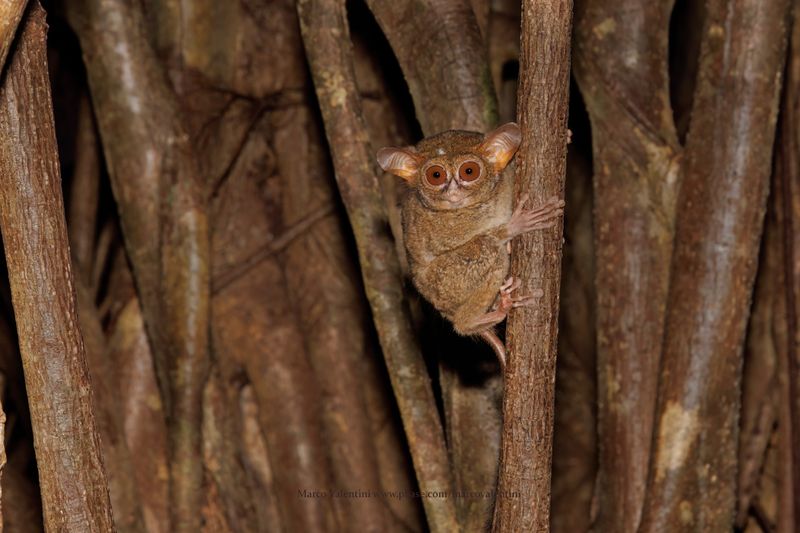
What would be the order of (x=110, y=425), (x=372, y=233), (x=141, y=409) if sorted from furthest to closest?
(x=141, y=409)
(x=110, y=425)
(x=372, y=233)

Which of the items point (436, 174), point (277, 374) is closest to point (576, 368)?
point (277, 374)

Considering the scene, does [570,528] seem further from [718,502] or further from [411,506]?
[718,502]

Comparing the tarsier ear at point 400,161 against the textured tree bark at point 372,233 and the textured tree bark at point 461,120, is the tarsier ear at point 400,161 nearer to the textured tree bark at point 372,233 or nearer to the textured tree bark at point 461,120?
the textured tree bark at point 461,120

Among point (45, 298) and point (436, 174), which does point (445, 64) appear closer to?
point (436, 174)

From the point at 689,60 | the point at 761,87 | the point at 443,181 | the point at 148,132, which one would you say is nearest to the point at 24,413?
the point at 148,132

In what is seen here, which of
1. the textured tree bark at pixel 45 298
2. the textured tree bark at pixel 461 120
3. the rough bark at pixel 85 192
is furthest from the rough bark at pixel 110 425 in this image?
the textured tree bark at pixel 45 298

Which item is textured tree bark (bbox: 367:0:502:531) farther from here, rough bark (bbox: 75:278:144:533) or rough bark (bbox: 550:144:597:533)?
rough bark (bbox: 550:144:597:533)
